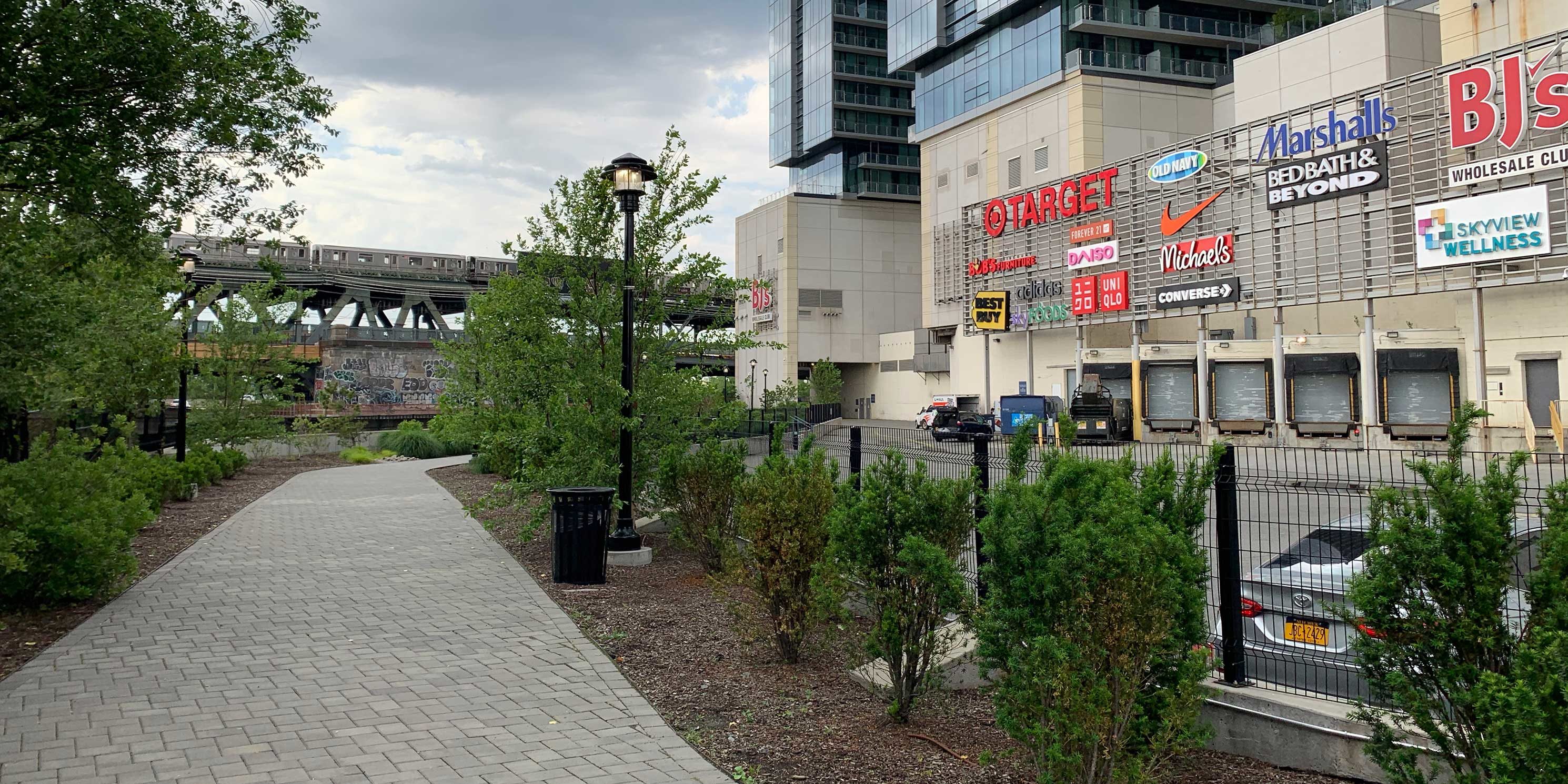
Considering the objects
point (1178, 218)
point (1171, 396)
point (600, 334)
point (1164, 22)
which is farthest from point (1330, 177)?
point (600, 334)

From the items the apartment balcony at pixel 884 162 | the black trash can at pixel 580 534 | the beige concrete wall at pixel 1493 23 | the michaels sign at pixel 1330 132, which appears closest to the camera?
the black trash can at pixel 580 534

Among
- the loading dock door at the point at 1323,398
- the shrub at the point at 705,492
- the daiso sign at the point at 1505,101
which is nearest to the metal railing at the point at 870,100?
the loading dock door at the point at 1323,398

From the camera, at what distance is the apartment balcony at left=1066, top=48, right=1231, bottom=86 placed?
177 feet

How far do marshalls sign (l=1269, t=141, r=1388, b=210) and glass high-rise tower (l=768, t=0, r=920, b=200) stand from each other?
1884 inches

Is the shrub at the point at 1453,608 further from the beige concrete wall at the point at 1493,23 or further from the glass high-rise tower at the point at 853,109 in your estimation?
the glass high-rise tower at the point at 853,109

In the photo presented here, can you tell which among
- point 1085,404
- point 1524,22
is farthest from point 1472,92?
point 1085,404

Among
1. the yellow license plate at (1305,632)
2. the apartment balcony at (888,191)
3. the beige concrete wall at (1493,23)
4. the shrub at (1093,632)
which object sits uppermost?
the apartment balcony at (888,191)

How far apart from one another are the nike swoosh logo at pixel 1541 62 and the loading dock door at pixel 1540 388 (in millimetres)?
A: 8542

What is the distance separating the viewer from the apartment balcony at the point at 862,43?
3364 inches

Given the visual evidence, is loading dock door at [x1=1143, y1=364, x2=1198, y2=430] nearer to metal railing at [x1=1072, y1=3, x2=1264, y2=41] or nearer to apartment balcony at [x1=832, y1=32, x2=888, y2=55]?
metal railing at [x1=1072, y1=3, x2=1264, y2=41]

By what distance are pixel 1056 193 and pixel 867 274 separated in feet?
117

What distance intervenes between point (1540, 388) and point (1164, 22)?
33.5m

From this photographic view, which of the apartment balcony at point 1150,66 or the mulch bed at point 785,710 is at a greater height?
the apartment balcony at point 1150,66

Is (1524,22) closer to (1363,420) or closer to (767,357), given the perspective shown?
(1363,420)
